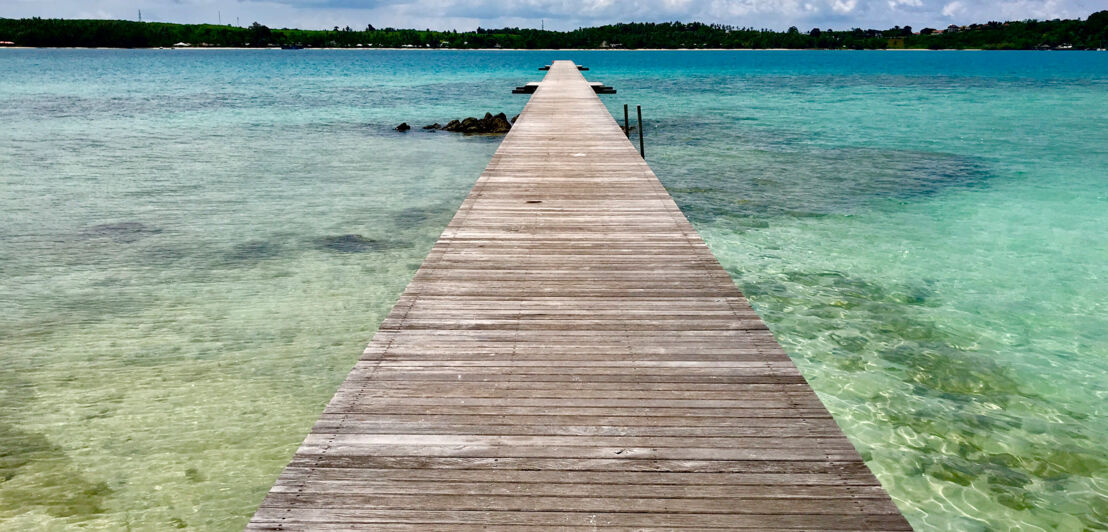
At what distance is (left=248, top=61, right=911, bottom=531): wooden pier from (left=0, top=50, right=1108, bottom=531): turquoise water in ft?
6.65

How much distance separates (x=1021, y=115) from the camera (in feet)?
112

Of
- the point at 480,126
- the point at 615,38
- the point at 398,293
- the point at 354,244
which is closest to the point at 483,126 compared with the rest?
the point at 480,126

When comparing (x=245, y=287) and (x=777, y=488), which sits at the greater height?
(x=777, y=488)

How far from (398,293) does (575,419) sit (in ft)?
21.8

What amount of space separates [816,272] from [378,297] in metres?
6.57

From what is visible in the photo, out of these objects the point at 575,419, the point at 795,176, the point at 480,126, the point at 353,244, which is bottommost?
the point at 353,244

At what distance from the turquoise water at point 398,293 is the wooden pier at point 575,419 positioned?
203 centimetres

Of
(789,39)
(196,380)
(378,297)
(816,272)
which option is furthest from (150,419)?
(789,39)

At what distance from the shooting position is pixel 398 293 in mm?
10000

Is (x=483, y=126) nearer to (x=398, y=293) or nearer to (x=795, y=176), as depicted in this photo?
(x=795, y=176)

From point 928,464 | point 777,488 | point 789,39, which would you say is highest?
point 789,39

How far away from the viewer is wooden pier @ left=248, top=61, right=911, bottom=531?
10.1 feet

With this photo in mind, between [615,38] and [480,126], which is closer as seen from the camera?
[480,126]

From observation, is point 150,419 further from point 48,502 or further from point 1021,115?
point 1021,115
